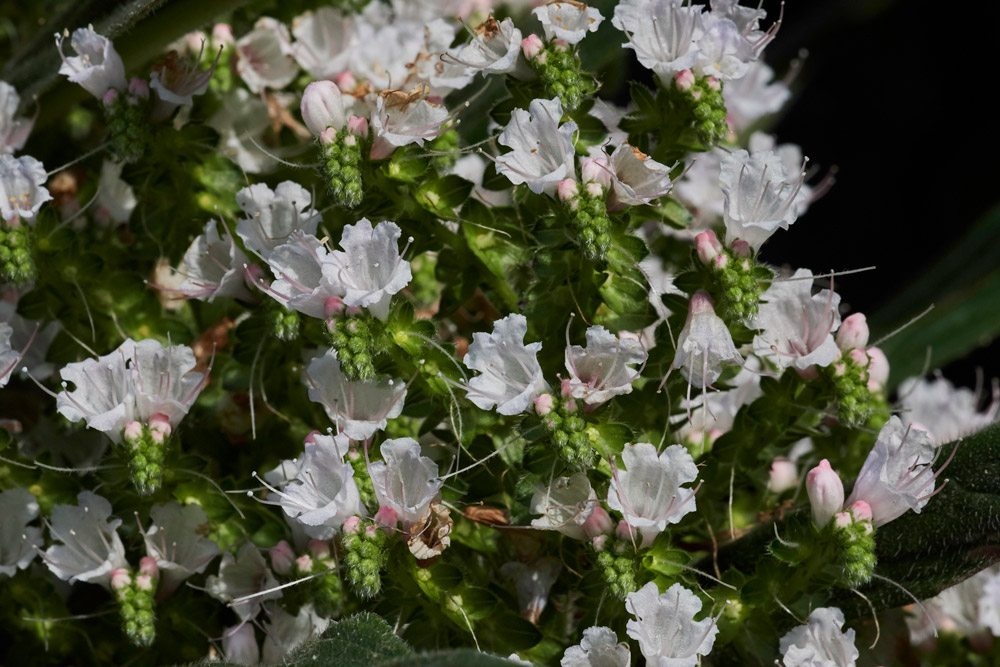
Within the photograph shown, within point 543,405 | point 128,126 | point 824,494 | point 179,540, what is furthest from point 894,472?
point 128,126

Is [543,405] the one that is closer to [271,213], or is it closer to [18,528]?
[271,213]

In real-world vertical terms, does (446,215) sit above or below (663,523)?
above

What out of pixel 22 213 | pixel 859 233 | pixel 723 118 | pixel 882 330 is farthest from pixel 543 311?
pixel 859 233

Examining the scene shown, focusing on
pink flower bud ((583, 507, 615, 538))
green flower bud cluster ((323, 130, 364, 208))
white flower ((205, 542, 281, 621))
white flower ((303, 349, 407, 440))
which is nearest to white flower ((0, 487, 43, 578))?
white flower ((205, 542, 281, 621))

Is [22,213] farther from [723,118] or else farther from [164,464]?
[723,118]

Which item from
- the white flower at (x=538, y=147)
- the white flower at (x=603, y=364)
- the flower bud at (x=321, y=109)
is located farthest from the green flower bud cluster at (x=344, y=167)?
the white flower at (x=603, y=364)

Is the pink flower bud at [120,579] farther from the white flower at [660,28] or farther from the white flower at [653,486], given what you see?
the white flower at [660,28]

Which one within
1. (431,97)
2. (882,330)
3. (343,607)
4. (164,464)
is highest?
(431,97)
